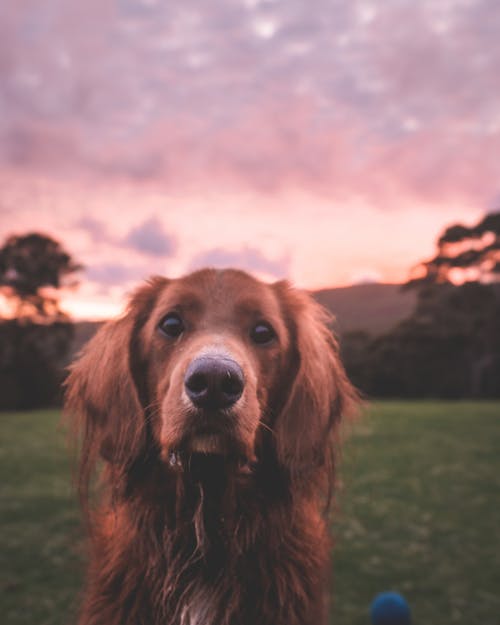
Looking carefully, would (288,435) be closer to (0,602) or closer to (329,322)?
(329,322)

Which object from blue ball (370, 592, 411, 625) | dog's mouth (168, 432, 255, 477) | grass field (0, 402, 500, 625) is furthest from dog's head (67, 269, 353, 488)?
blue ball (370, 592, 411, 625)

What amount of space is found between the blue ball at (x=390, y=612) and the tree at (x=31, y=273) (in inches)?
1504

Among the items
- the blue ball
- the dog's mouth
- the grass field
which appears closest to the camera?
the dog's mouth

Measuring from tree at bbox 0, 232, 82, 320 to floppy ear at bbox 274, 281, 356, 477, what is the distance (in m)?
38.3

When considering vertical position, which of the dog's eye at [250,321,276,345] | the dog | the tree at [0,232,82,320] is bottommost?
the dog

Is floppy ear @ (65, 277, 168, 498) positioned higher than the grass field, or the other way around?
floppy ear @ (65, 277, 168, 498)

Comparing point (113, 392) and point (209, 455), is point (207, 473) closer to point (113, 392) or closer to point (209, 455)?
point (209, 455)

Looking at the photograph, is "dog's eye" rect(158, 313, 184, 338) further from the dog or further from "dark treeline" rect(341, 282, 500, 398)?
"dark treeline" rect(341, 282, 500, 398)

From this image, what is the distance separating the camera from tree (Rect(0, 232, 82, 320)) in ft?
128

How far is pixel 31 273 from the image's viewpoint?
39375 mm

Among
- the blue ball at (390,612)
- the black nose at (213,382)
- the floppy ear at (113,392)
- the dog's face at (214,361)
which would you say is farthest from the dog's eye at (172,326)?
the blue ball at (390,612)

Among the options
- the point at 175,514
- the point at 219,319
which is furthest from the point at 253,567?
the point at 219,319

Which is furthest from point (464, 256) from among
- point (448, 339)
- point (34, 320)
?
point (34, 320)

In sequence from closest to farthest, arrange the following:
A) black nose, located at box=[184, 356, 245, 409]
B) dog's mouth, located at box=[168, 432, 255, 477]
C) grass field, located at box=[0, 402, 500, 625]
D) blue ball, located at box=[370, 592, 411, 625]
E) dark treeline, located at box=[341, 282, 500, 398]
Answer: black nose, located at box=[184, 356, 245, 409], dog's mouth, located at box=[168, 432, 255, 477], blue ball, located at box=[370, 592, 411, 625], grass field, located at box=[0, 402, 500, 625], dark treeline, located at box=[341, 282, 500, 398]
